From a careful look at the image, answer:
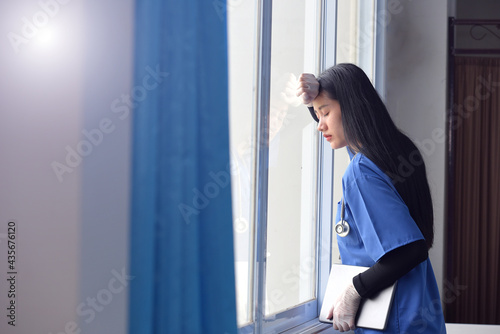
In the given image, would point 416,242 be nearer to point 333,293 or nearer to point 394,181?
point 394,181

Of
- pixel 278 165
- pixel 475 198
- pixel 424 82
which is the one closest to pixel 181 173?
pixel 278 165

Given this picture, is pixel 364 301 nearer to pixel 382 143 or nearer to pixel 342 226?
pixel 342 226

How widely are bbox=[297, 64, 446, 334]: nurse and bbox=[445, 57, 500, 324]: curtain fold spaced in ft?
7.63

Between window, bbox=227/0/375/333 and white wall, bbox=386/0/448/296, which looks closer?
window, bbox=227/0/375/333

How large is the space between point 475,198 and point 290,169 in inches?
68.1

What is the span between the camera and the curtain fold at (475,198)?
352 centimetres

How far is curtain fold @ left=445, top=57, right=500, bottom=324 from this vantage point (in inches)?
138

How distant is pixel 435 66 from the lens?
2.96 m

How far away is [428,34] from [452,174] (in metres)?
0.81

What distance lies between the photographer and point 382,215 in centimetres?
124

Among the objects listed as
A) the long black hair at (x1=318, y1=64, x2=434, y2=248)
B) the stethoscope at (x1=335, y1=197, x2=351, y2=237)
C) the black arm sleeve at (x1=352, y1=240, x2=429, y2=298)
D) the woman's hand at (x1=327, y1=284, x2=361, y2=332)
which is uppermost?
the long black hair at (x1=318, y1=64, x2=434, y2=248)

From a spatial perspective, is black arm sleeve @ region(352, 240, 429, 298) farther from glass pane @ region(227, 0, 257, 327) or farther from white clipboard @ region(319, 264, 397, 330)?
glass pane @ region(227, 0, 257, 327)

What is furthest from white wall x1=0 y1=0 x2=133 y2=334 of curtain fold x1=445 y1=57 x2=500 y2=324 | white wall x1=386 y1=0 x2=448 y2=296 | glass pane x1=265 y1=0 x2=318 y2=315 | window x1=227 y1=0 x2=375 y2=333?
curtain fold x1=445 y1=57 x2=500 y2=324

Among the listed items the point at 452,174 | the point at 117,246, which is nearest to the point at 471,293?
the point at 452,174
